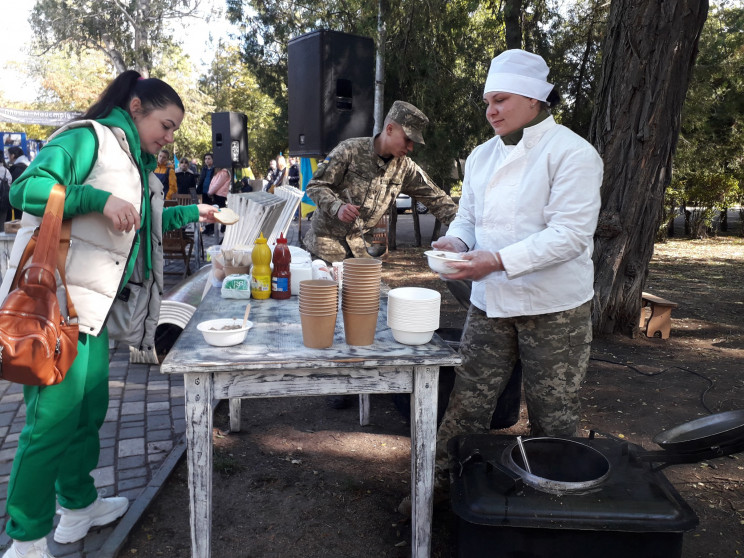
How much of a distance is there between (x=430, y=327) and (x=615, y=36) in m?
4.55

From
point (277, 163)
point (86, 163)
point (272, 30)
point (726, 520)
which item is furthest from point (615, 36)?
point (277, 163)

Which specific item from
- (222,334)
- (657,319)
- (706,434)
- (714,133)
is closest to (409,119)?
(222,334)

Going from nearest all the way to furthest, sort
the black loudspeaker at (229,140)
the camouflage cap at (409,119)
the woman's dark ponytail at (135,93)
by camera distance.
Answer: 1. the woman's dark ponytail at (135,93)
2. the camouflage cap at (409,119)
3. the black loudspeaker at (229,140)

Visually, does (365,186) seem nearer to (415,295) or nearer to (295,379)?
(415,295)

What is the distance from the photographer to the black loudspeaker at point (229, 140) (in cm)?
1333

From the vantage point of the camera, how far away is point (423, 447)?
2.21 metres

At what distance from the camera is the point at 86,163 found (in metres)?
2.12

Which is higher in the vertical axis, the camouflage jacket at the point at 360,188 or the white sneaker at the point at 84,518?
the camouflage jacket at the point at 360,188

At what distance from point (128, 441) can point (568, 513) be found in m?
2.86

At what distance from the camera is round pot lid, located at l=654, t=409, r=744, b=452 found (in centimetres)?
187

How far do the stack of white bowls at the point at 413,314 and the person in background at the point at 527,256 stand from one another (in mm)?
136

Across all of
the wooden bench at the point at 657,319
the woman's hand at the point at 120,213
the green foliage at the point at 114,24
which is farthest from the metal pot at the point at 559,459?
the green foliage at the point at 114,24

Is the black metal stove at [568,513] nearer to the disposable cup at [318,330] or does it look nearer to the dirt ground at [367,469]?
the dirt ground at [367,469]

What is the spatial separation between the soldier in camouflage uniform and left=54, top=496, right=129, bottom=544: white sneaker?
6.90 ft
